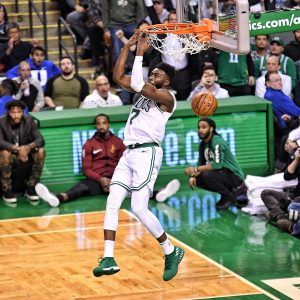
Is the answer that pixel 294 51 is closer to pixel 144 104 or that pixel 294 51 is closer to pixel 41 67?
pixel 41 67

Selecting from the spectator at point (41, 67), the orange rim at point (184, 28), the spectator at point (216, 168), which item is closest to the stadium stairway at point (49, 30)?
the spectator at point (41, 67)

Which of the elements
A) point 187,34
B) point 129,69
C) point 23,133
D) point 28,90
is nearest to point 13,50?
point 28,90

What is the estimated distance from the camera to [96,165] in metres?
17.5

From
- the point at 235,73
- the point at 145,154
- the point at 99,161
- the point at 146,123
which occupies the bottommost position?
the point at 99,161

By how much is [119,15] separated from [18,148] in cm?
410

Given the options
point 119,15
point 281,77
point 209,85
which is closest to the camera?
point 209,85

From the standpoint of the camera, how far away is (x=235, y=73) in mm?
19453

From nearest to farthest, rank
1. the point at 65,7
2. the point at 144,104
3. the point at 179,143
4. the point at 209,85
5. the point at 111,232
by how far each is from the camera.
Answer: the point at 111,232 < the point at 144,104 < the point at 179,143 < the point at 209,85 < the point at 65,7

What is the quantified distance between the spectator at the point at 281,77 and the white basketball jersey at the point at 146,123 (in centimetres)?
692

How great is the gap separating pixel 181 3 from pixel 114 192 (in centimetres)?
270

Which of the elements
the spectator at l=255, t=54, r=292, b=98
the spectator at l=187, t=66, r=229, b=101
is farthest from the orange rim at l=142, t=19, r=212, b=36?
A: the spectator at l=255, t=54, r=292, b=98

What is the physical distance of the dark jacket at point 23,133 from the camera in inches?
674

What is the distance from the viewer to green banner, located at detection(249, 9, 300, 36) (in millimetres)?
12750

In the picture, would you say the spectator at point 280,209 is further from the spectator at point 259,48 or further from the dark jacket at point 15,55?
the dark jacket at point 15,55
